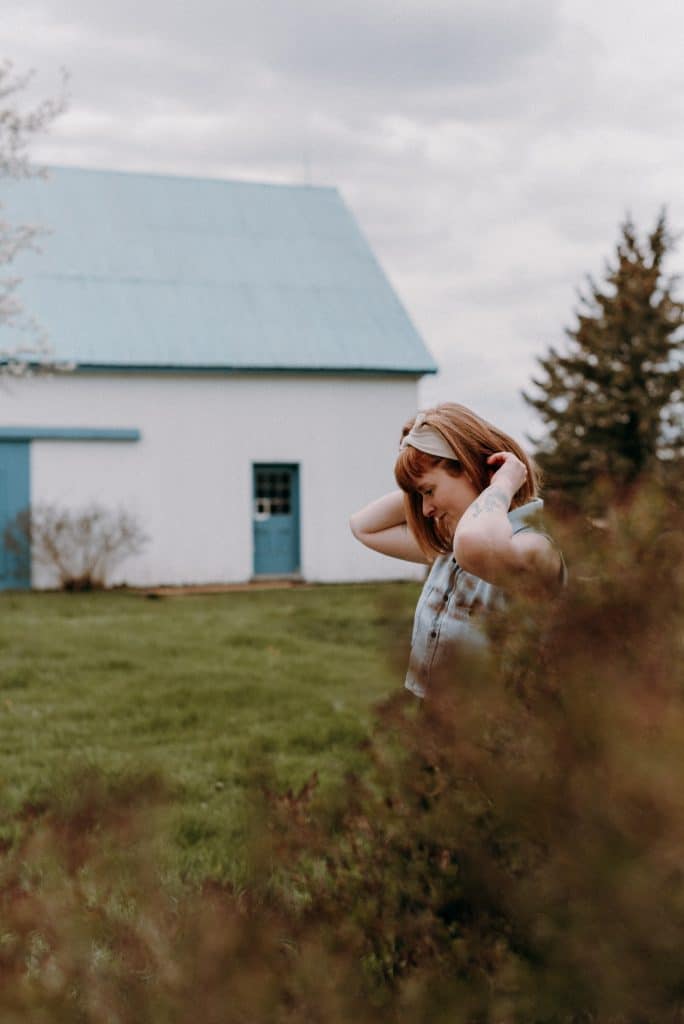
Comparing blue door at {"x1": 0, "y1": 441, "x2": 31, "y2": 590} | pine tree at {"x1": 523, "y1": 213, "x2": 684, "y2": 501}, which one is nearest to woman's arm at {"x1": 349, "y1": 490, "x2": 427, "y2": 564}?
blue door at {"x1": 0, "y1": 441, "x2": 31, "y2": 590}

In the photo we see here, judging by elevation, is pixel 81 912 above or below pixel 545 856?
below

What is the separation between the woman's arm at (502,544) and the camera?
73.6 inches

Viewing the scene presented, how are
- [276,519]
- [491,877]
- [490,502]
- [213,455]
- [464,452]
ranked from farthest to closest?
1. [276,519]
2. [213,455]
3. [464,452]
4. [490,502]
5. [491,877]

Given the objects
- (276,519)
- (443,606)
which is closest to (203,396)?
(276,519)

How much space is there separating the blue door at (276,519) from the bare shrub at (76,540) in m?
2.01

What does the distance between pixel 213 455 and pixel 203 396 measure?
94 centimetres

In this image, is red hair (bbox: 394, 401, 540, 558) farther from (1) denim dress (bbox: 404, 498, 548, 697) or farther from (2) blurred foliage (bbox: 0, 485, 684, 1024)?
(2) blurred foliage (bbox: 0, 485, 684, 1024)

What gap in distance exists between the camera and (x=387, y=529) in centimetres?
347

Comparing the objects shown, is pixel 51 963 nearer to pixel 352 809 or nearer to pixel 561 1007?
pixel 352 809

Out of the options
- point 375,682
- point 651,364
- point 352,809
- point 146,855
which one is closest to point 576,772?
point 352,809

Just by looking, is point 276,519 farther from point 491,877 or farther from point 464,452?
point 491,877

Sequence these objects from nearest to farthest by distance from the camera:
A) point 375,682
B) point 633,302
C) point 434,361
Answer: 1. point 375,682
2. point 434,361
3. point 633,302

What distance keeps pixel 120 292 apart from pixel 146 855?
60.4ft

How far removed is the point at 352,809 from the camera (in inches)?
93.1
